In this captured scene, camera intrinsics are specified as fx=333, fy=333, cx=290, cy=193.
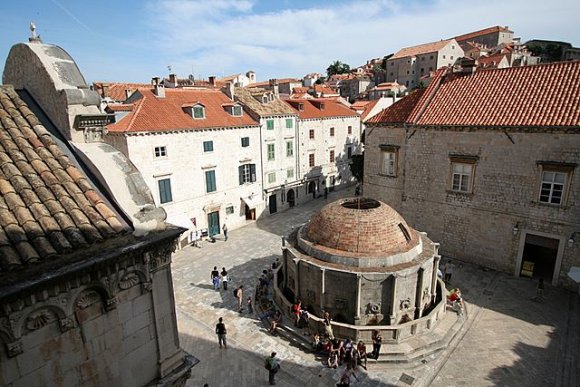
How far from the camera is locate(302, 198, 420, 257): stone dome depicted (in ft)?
46.5

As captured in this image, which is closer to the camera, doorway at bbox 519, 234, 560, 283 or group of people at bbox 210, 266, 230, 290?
doorway at bbox 519, 234, 560, 283

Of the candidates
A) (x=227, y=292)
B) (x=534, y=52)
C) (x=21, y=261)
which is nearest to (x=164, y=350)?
(x=21, y=261)

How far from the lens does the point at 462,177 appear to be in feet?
65.5

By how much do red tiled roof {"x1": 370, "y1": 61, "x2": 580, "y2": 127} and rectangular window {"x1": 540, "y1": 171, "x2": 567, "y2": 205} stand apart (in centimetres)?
253

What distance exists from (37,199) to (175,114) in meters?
20.2

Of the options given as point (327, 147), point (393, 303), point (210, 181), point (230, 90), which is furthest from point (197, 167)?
point (393, 303)

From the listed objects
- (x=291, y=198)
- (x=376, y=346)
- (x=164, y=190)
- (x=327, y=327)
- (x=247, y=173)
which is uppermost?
(x=247, y=173)

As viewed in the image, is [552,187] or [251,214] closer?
[552,187]

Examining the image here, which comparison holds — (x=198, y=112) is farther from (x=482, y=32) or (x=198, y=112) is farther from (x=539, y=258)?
(x=482, y=32)

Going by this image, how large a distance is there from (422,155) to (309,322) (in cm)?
1318

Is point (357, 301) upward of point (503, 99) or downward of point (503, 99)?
downward

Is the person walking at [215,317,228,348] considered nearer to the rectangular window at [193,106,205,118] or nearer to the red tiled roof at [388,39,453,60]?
the rectangular window at [193,106,205,118]

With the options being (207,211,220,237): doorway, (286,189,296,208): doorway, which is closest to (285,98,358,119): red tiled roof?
(286,189,296,208): doorway

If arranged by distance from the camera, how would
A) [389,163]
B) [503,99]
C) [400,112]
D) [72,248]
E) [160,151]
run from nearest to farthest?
[72,248]
[503,99]
[160,151]
[400,112]
[389,163]
